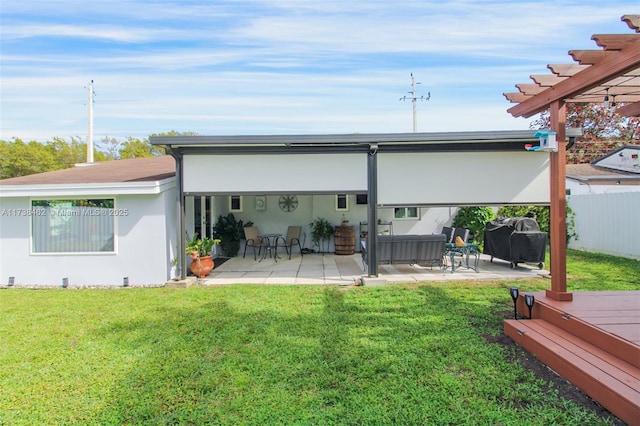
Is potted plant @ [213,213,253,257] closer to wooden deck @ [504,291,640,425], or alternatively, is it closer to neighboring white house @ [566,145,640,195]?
wooden deck @ [504,291,640,425]

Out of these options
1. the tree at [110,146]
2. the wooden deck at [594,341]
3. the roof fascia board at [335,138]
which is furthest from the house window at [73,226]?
the tree at [110,146]

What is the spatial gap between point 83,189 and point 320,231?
21.3 ft

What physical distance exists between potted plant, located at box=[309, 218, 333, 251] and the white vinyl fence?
24.9 ft

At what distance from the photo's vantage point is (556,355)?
10.6 ft

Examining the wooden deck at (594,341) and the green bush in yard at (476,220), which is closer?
the wooden deck at (594,341)

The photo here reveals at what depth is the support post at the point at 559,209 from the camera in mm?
4098

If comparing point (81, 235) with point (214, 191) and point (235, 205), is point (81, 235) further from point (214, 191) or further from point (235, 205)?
point (235, 205)

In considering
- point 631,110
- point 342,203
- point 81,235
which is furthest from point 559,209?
point 81,235

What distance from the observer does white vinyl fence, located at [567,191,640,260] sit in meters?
9.05

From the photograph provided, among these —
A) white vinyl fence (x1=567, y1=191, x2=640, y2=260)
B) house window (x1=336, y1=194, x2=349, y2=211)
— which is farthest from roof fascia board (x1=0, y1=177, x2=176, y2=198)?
white vinyl fence (x1=567, y1=191, x2=640, y2=260)

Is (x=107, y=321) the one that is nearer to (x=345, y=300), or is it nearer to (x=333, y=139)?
(x=345, y=300)

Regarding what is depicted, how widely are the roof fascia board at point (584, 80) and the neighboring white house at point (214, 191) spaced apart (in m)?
2.43

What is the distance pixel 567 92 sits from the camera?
384cm

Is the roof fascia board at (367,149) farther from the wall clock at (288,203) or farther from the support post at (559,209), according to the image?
the wall clock at (288,203)
